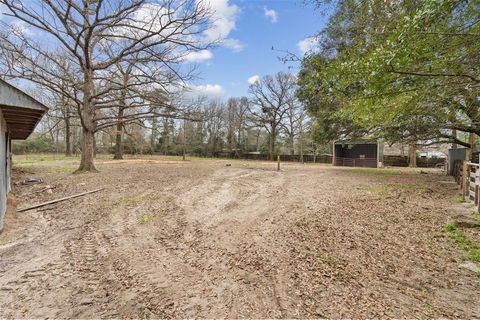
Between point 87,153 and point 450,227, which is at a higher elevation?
point 87,153

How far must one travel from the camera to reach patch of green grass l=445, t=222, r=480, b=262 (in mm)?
3655

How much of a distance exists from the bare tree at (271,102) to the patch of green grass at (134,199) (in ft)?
91.0

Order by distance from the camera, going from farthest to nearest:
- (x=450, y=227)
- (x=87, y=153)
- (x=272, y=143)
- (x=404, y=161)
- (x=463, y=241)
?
(x=272, y=143) < (x=404, y=161) < (x=87, y=153) < (x=450, y=227) < (x=463, y=241)

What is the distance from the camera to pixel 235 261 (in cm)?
361

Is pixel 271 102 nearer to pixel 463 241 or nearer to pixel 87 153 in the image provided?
pixel 87 153

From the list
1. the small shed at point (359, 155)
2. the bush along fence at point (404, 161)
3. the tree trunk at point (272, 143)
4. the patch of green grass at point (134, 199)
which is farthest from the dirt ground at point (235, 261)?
the tree trunk at point (272, 143)

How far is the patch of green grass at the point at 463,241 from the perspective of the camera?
365cm

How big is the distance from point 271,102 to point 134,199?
97.1ft

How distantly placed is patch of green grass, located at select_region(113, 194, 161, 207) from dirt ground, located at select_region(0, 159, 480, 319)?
0.30 m

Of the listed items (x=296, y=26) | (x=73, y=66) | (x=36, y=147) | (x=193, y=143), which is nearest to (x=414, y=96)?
(x=296, y=26)

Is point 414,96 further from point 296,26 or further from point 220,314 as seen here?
point 220,314

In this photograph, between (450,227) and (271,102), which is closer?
(450,227)

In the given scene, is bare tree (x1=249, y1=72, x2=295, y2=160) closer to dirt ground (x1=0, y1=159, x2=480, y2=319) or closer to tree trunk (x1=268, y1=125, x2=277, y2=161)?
tree trunk (x1=268, y1=125, x2=277, y2=161)

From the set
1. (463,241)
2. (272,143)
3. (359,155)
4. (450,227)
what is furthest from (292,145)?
(463,241)
